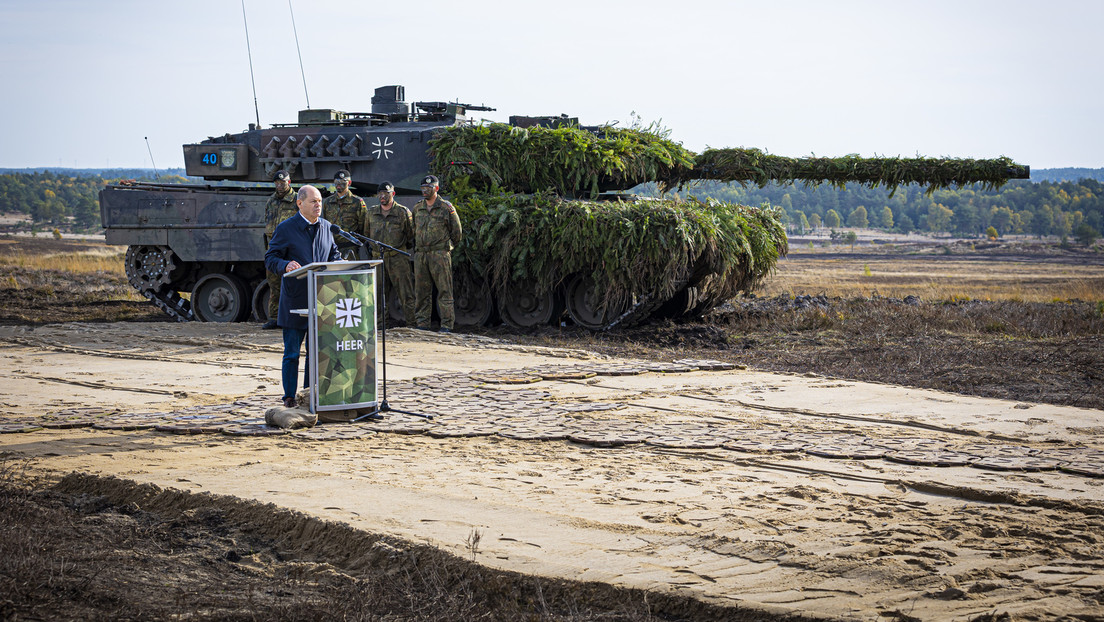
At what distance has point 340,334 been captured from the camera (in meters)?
7.89

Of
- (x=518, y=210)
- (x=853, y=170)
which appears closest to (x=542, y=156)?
(x=518, y=210)

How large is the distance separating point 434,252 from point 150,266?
5.28 m

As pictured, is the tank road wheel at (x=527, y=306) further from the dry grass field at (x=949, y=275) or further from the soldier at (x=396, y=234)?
the dry grass field at (x=949, y=275)

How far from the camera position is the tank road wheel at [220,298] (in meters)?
16.7

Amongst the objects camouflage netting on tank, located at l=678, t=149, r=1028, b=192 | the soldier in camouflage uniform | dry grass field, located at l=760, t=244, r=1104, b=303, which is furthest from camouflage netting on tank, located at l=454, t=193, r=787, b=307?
dry grass field, located at l=760, t=244, r=1104, b=303

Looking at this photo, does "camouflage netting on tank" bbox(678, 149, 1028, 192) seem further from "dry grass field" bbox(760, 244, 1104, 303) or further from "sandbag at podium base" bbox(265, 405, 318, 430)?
"sandbag at podium base" bbox(265, 405, 318, 430)

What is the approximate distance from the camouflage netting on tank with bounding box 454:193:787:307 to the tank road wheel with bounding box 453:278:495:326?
0.28 metres

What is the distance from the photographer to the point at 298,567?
190 inches

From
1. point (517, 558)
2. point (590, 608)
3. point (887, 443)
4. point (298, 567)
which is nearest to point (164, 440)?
point (298, 567)

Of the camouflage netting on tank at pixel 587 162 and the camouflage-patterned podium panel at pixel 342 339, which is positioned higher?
the camouflage netting on tank at pixel 587 162

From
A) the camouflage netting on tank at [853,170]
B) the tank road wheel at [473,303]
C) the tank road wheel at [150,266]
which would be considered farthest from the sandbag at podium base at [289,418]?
the camouflage netting on tank at [853,170]

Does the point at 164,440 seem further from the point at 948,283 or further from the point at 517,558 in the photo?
the point at 948,283

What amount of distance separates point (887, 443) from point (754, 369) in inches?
157

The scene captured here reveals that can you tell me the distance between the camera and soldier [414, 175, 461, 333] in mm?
14570
